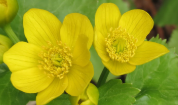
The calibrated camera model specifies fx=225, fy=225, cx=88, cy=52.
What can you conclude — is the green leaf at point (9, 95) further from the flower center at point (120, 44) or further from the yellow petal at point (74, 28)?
the flower center at point (120, 44)

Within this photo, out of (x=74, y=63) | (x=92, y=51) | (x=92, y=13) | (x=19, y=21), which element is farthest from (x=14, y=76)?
(x=92, y=51)

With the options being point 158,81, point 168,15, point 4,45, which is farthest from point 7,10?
point 168,15

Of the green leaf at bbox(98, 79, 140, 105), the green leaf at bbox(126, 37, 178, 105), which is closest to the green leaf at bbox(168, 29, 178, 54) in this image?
the green leaf at bbox(126, 37, 178, 105)

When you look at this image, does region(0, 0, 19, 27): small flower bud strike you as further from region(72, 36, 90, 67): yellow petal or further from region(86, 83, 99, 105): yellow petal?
region(86, 83, 99, 105): yellow petal

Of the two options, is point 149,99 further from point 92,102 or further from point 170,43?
point 170,43

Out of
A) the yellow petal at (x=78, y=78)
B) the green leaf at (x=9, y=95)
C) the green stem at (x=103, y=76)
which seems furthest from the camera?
the green leaf at (x=9, y=95)

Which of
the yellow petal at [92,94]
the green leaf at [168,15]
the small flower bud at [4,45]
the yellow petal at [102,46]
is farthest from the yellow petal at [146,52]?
the green leaf at [168,15]

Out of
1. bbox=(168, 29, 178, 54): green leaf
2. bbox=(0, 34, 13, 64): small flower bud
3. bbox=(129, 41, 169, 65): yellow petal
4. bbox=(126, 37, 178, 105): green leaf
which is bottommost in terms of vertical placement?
bbox=(168, 29, 178, 54): green leaf
